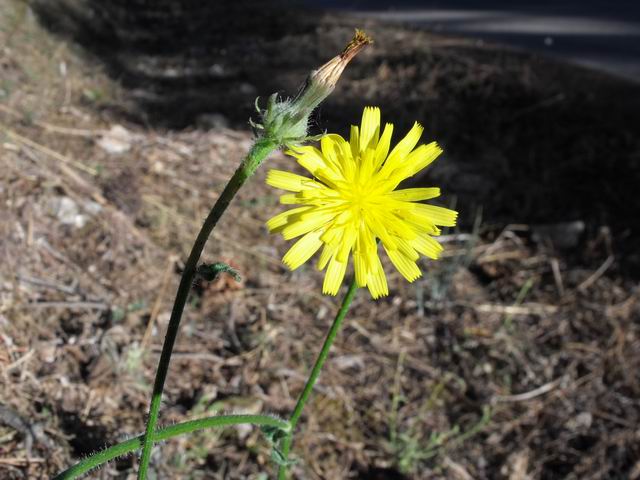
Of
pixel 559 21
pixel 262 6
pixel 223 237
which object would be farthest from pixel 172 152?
pixel 559 21

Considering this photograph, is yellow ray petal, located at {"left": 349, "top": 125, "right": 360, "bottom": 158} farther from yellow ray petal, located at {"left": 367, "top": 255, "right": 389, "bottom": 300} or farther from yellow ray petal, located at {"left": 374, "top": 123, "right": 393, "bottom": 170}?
yellow ray petal, located at {"left": 367, "top": 255, "right": 389, "bottom": 300}

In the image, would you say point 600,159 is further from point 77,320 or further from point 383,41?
point 77,320

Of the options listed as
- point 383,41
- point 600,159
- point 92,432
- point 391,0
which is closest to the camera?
point 92,432

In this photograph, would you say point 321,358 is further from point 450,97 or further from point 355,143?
point 450,97

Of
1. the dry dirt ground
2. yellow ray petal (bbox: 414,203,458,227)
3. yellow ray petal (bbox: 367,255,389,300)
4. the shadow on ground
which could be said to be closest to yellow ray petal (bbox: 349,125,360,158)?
yellow ray petal (bbox: 414,203,458,227)

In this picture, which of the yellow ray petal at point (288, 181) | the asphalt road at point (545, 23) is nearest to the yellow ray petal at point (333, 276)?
the yellow ray petal at point (288, 181)
